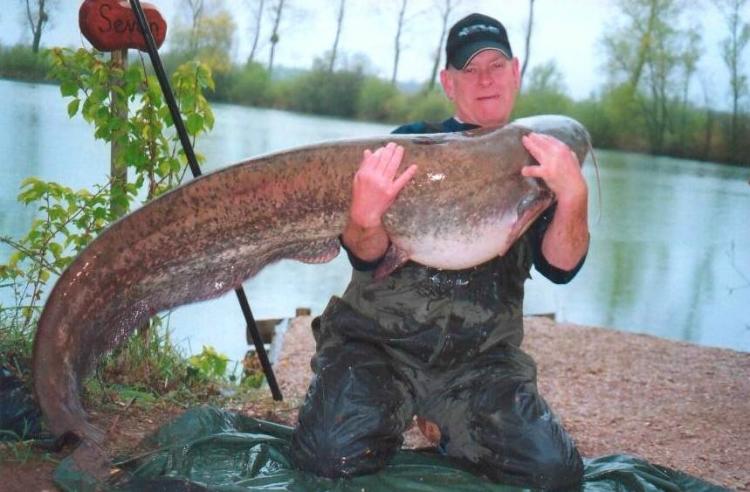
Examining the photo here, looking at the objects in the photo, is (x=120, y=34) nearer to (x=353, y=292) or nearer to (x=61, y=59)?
(x=61, y=59)

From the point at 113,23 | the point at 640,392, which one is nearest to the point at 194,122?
the point at 113,23

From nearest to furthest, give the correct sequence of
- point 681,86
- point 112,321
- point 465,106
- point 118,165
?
point 112,321, point 465,106, point 118,165, point 681,86

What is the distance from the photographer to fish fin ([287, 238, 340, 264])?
229 centimetres

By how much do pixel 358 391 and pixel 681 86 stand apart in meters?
4.65

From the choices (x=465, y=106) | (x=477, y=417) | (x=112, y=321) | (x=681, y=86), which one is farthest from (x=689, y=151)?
(x=112, y=321)

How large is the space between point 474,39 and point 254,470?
1592 mm

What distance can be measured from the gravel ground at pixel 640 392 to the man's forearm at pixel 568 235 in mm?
1103

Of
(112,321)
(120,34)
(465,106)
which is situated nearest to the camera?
(112,321)

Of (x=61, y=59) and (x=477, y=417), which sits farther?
(x=61, y=59)

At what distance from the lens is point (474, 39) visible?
2.60m

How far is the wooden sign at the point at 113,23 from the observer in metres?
3.19

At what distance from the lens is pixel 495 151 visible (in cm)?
229

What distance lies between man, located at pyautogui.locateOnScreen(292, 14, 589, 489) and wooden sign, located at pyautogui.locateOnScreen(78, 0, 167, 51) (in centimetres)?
136

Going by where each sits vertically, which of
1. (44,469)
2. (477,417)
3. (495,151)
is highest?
(495,151)
